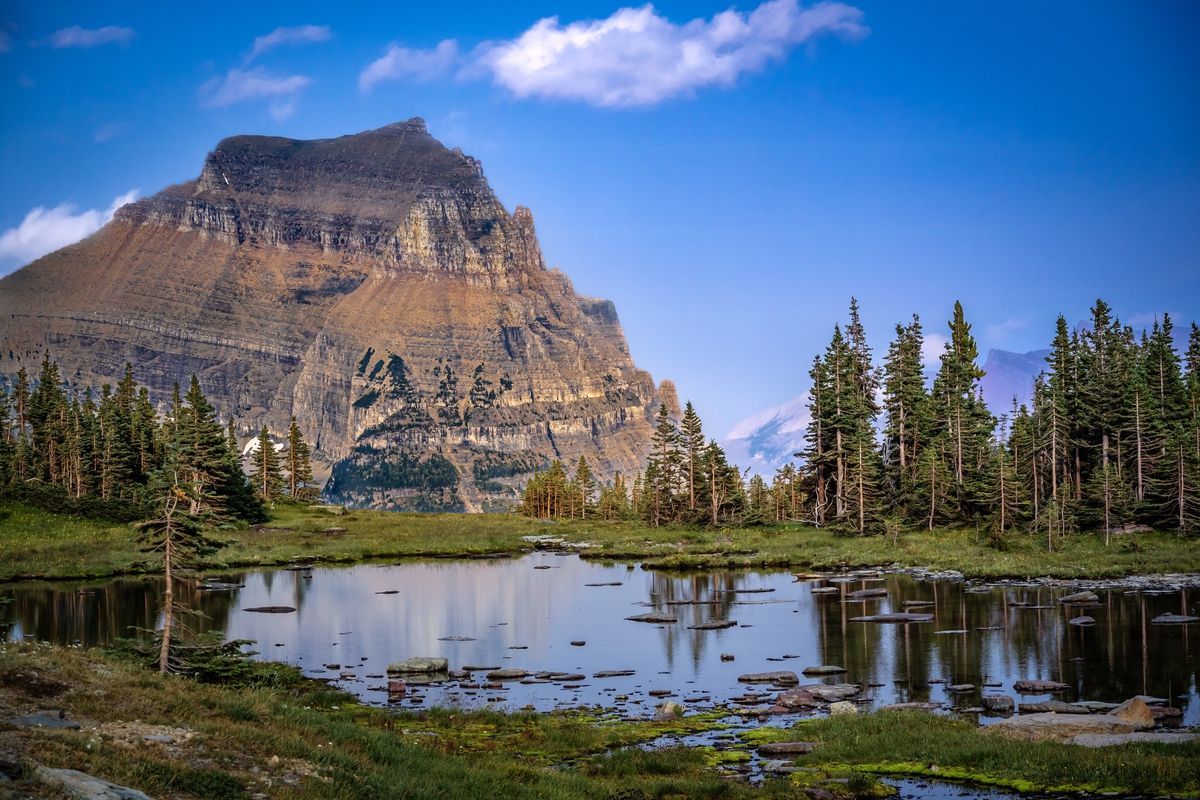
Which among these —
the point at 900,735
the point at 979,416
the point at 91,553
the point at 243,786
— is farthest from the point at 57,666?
the point at 979,416

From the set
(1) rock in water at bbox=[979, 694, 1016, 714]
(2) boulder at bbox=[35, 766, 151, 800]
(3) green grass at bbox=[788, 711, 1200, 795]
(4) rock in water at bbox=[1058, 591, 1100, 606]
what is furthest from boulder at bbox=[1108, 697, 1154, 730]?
(4) rock in water at bbox=[1058, 591, 1100, 606]

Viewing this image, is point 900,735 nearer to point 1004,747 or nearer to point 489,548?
point 1004,747

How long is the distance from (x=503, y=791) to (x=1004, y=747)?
1106cm

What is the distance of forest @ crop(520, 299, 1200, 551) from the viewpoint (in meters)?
69.5

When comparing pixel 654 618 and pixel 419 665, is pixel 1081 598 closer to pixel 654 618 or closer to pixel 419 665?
pixel 654 618

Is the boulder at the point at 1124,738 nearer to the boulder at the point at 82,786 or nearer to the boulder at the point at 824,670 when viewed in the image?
the boulder at the point at 824,670

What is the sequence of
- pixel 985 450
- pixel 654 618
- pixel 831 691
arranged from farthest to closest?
pixel 985 450, pixel 654 618, pixel 831 691

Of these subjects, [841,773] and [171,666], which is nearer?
[841,773]

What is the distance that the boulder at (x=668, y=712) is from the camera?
27016 mm

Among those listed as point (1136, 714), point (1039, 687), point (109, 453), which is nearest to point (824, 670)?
point (1039, 687)

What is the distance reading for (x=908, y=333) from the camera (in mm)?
95125

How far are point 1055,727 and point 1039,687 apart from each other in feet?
22.5

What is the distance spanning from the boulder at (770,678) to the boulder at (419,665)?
1122 centimetres

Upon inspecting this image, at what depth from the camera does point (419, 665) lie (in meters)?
35.1
